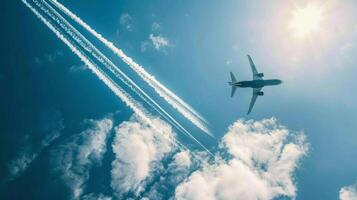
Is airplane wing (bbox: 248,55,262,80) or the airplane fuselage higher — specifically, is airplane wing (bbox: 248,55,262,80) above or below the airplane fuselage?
above

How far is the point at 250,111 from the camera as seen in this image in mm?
133375

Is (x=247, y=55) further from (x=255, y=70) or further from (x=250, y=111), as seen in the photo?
(x=250, y=111)

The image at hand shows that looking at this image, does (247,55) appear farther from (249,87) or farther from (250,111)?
(250,111)

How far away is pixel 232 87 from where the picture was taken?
128 m

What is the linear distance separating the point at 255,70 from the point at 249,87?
5809 mm

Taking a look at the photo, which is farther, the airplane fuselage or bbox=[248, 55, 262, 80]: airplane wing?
bbox=[248, 55, 262, 80]: airplane wing

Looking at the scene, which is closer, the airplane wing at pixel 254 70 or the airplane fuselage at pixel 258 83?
the airplane fuselage at pixel 258 83

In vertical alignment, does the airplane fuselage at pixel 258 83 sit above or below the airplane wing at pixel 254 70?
below

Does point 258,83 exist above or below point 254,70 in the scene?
below

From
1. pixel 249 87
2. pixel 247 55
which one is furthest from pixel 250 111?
pixel 247 55

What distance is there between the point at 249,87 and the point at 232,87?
5.37m

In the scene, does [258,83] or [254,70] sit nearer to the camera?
[258,83]

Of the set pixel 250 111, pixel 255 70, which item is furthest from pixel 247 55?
pixel 250 111

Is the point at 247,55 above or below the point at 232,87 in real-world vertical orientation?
above
